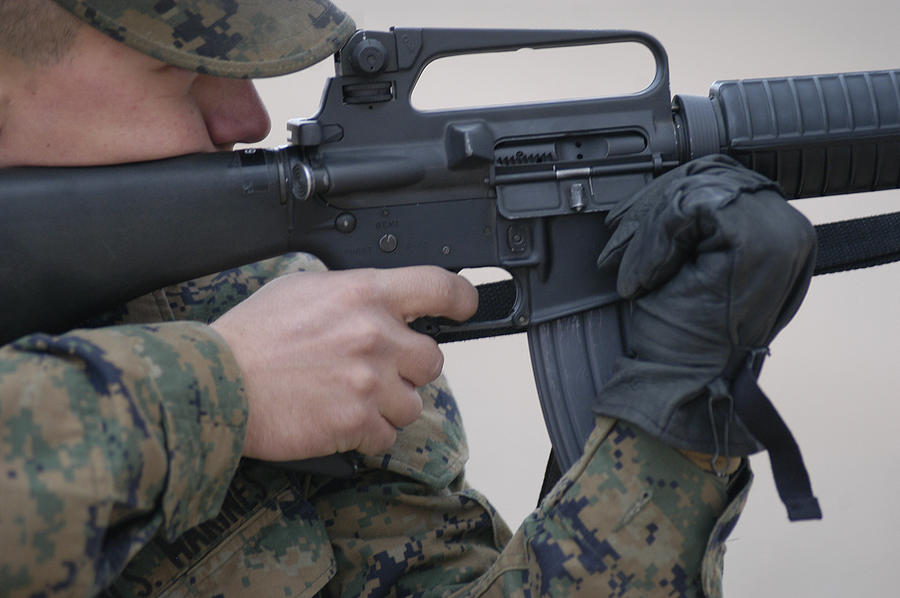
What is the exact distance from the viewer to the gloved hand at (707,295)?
0.68 m

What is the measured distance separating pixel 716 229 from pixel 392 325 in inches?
9.9

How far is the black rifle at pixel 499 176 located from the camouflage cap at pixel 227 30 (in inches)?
1.5

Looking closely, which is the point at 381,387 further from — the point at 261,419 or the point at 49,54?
the point at 49,54

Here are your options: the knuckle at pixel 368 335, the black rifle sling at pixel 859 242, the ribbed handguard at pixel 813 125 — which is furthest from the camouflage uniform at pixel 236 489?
the black rifle sling at pixel 859 242

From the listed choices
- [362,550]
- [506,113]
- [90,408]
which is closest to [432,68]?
[506,113]

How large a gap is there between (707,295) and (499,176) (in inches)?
9.0

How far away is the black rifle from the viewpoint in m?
0.80

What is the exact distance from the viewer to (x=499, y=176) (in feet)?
2.79

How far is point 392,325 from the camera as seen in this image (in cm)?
76

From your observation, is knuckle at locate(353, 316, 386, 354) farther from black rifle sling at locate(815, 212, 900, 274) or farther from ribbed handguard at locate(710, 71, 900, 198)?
black rifle sling at locate(815, 212, 900, 274)

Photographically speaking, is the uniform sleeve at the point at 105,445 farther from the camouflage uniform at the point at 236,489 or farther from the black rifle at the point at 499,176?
the black rifle at the point at 499,176

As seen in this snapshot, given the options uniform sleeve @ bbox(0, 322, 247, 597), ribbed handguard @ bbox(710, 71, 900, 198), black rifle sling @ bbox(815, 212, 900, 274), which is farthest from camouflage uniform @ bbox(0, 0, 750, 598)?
black rifle sling @ bbox(815, 212, 900, 274)

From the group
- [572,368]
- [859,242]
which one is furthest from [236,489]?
[859,242]

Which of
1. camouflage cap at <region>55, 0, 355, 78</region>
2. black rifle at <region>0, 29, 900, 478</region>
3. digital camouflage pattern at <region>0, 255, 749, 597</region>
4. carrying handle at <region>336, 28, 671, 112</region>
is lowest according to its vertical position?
digital camouflage pattern at <region>0, 255, 749, 597</region>
